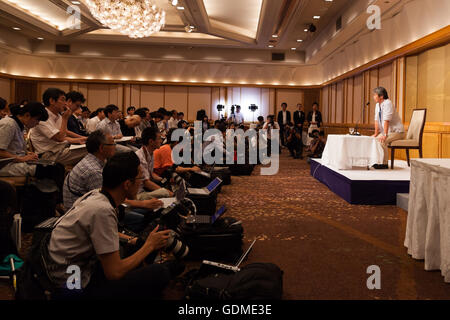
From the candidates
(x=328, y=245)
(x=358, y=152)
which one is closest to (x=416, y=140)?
(x=358, y=152)

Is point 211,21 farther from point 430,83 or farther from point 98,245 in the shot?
point 98,245

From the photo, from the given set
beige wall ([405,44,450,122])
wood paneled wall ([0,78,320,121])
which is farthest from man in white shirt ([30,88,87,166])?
wood paneled wall ([0,78,320,121])

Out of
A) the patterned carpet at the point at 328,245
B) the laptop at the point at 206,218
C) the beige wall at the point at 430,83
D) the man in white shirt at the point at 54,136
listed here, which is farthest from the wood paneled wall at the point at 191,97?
the laptop at the point at 206,218

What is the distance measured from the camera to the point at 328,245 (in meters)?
3.09

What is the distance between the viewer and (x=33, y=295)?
61.7 inches

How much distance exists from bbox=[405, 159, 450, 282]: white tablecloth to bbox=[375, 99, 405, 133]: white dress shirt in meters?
3.15

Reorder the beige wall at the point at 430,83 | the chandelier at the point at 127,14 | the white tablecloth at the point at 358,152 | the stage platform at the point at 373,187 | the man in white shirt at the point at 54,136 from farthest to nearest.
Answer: the chandelier at the point at 127,14 → the beige wall at the point at 430,83 → the white tablecloth at the point at 358,152 → the stage platform at the point at 373,187 → the man in white shirt at the point at 54,136

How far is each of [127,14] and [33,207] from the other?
4.92 m

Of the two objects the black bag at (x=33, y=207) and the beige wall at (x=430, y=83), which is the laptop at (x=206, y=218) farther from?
the beige wall at (x=430, y=83)

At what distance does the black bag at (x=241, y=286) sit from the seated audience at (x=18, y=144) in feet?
6.58

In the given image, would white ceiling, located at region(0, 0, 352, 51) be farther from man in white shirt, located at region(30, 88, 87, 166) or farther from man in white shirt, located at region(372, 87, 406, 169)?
man in white shirt, located at region(30, 88, 87, 166)

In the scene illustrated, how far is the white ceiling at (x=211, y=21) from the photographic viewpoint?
9.05 meters
